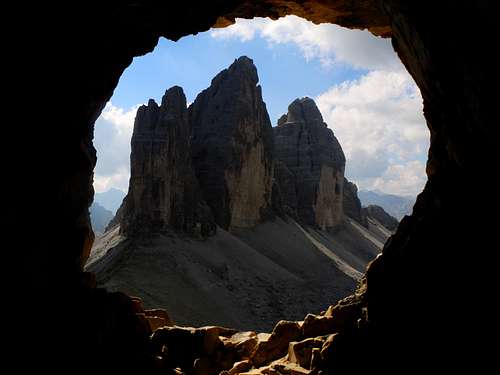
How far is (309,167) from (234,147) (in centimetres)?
3286

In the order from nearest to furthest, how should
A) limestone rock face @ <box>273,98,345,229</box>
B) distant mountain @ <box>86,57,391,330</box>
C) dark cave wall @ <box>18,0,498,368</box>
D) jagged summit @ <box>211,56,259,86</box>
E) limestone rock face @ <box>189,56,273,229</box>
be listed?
1. dark cave wall @ <box>18,0,498,368</box>
2. distant mountain @ <box>86,57,391,330</box>
3. limestone rock face @ <box>189,56,273,229</box>
4. jagged summit @ <box>211,56,259,86</box>
5. limestone rock face @ <box>273,98,345,229</box>

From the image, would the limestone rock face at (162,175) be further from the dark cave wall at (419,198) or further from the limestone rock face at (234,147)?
the dark cave wall at (419,198)

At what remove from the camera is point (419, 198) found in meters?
15.1

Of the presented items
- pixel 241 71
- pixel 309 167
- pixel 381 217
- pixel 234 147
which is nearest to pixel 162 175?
pixel 234 147

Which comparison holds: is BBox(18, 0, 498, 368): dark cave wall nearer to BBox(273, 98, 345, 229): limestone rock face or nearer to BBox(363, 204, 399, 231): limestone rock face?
BBox(273, 98, 345, 229): limestone rock face

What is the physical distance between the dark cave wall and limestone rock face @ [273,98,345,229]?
244 ft

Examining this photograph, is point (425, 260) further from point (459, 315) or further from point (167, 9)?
point (167, 9)

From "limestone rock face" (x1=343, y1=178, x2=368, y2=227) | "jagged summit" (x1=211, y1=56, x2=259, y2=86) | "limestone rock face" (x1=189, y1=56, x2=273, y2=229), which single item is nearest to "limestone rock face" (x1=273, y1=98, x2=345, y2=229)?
"limestone rock face" (x1=343, y1=178, x2=368, y2=227)

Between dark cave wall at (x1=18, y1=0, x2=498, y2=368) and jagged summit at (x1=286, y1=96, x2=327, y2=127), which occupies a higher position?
jagged summit at (x1=286, y1=96, x2=327, y2=127)

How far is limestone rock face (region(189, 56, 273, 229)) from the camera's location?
6588cm

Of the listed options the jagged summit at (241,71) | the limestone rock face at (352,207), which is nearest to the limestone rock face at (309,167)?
the limestone rock face at (352,207)

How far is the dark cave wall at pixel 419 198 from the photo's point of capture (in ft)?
34.1

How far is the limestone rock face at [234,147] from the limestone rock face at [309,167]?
681 inches

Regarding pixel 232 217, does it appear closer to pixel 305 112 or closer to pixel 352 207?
pixel 305 112
